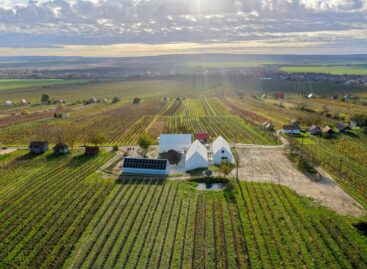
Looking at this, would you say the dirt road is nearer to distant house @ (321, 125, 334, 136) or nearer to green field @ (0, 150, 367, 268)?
green field @ (0, 150, 367, 268)

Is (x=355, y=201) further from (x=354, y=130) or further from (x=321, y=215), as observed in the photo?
(x=354, y=130)

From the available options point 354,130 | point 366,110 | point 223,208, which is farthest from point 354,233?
point 366,110

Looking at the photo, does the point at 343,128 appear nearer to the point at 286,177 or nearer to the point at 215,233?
the point at 286,177

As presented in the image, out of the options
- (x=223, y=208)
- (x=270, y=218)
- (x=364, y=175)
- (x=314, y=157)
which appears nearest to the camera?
(x=270, y=218)

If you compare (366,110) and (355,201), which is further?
(366,110)

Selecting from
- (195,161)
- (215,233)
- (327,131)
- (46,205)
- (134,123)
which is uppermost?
(327,131)

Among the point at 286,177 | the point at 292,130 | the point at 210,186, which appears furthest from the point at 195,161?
the point at 292,130

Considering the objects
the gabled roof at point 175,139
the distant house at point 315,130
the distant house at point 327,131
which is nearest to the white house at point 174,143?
the gabled roof at point 175,139
